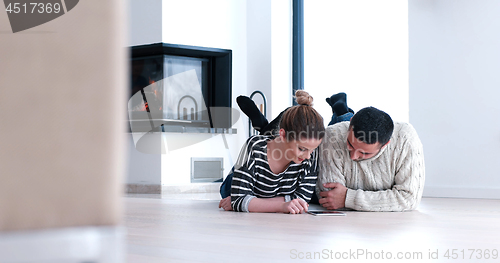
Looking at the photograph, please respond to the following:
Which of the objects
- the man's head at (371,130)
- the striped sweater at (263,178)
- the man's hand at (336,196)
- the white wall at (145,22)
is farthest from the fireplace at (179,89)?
the man's head at (371,130)

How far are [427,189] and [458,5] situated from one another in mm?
1499

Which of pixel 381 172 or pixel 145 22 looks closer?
pixel 381 172

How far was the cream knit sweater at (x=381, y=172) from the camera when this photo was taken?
7.41ft

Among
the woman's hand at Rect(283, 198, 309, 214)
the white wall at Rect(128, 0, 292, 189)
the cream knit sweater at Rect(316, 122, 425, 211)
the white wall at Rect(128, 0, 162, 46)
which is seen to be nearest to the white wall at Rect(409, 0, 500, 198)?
the white wall at Rect(128, 0, 292, 189)

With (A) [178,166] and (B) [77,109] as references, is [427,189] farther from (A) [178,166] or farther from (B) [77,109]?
(B) [77,109]

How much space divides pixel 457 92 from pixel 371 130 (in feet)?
6.60

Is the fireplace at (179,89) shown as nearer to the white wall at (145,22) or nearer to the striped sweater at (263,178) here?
the white wall at (145,22)

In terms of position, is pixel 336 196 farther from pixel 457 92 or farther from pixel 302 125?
pixel 457 92

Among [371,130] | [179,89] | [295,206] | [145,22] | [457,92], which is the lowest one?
[295,206]

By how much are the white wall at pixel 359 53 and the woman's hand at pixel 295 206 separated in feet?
7.43

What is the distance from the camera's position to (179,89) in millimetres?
4586

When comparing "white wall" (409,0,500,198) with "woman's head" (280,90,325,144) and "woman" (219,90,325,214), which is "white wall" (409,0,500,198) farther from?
"woman's head" (280,90,325,144)

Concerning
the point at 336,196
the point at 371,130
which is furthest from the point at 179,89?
the point at 371,130

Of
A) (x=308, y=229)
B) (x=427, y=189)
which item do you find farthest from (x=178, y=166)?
Result: (x=308, y=229)
